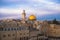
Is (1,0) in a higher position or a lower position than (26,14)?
higher

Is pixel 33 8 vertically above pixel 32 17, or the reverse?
pixel 33 8

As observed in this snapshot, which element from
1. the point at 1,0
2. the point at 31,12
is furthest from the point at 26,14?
the point at 1,0

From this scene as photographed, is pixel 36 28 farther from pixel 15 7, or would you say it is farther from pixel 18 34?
pixel 15 7

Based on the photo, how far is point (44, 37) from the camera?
10.8ft

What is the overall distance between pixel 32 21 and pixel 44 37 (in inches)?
18.2

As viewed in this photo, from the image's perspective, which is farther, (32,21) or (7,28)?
(32,21)

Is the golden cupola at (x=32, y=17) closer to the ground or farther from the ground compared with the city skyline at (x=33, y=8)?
closer to the ground

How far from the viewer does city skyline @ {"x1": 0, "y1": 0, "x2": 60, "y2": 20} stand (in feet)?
10.7

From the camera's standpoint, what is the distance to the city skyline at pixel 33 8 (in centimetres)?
326

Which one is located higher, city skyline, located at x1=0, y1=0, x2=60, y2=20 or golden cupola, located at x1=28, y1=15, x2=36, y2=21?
city skyline, located at x1=0, y1=0, x2=60, y2=20

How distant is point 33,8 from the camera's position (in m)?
3.31

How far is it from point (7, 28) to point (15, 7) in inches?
20.2

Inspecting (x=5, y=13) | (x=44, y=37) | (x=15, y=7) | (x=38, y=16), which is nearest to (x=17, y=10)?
(x=15, y=7)

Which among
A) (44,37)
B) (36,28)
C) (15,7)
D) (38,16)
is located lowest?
(44,37)
